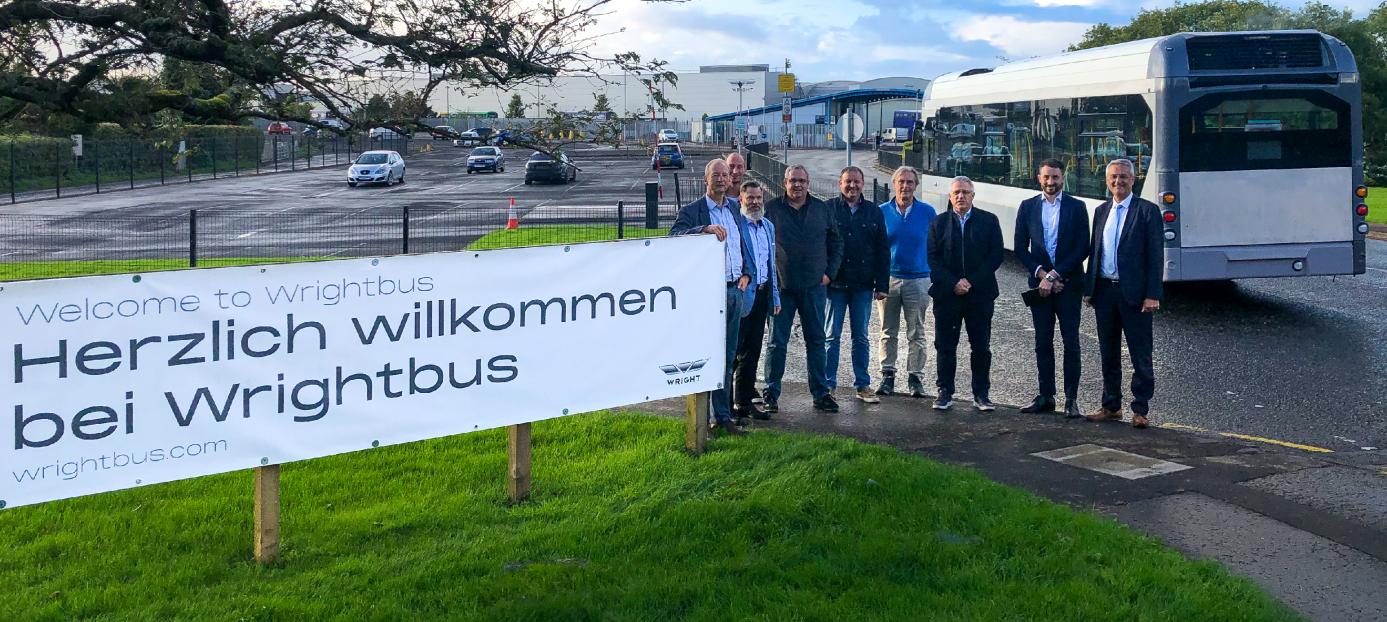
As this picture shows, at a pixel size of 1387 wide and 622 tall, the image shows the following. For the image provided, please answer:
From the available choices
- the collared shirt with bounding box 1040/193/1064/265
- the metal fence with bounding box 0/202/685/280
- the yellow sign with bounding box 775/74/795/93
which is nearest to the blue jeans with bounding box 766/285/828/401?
the collared shirt with bounding box 1040/193/1064/265

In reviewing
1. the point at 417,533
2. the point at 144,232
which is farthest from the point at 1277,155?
the point at 144,232

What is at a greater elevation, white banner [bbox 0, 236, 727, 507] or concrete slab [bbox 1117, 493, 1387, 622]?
white banner [bbox 0, 236, 727, 507]

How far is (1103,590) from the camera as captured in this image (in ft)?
17.8

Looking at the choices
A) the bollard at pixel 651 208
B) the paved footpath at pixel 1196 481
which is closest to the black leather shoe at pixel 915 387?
the paved footpath at pixel 1196 481

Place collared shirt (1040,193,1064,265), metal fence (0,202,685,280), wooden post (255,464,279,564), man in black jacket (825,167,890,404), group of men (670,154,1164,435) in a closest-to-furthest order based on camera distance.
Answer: wooden post (255,464,279,564)
group of men (670,154,1164,435)
collared shirt (1040,193,1064,265)
man in black jacket (825,167,890,404)
metal fence (0,202,685,280)

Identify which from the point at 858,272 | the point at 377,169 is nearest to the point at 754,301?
the point at 858,272

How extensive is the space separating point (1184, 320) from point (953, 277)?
20.4ft

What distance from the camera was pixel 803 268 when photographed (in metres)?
9.23

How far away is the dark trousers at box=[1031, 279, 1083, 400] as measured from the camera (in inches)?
373

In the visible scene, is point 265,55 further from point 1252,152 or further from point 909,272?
point 1252,152

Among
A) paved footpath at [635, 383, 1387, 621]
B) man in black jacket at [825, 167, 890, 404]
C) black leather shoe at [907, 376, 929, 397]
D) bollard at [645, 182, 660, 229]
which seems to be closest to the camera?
paved footpath at [635, 383, 1387, 621]

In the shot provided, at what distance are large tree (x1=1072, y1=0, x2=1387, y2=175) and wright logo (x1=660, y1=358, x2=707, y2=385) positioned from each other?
36.4 m

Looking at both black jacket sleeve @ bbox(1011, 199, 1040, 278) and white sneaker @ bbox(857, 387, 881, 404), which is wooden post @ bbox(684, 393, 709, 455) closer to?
white sneaker @ bbox(857, 387, 881, 404)

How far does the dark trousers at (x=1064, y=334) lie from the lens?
9.47m
